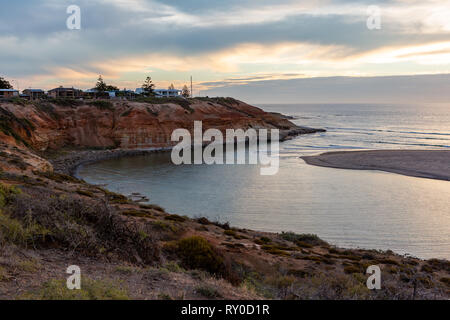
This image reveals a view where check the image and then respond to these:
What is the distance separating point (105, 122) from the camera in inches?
2117

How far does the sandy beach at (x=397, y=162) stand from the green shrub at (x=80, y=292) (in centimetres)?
3303

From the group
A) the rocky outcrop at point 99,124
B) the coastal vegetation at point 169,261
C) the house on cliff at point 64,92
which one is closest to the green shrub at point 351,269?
the coastal vegetation at point 169,261

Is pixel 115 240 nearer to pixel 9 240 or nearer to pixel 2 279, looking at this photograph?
pixel 9 240

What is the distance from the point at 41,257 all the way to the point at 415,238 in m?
17.4

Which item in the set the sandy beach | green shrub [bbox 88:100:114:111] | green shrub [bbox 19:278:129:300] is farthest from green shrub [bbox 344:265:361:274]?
green shrub [bbox 88:100:114:111]

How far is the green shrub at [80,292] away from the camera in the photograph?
5.46 metres

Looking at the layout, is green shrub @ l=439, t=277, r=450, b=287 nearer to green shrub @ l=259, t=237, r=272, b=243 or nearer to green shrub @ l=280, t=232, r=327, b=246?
green shrub @ l=280, t=232, r=327, b=246

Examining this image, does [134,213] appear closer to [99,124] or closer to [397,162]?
[397,162]

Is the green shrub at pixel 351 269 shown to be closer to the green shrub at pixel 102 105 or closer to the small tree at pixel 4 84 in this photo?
the green shrub at pixel 102 105

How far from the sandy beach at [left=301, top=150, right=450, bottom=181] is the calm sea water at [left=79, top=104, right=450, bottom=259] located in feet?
7.70

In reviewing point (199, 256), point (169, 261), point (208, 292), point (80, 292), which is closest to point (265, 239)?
point (199, 256)

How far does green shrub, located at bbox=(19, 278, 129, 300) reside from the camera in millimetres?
5465

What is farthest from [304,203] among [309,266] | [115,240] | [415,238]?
[115,240]

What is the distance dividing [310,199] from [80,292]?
67.9ft
